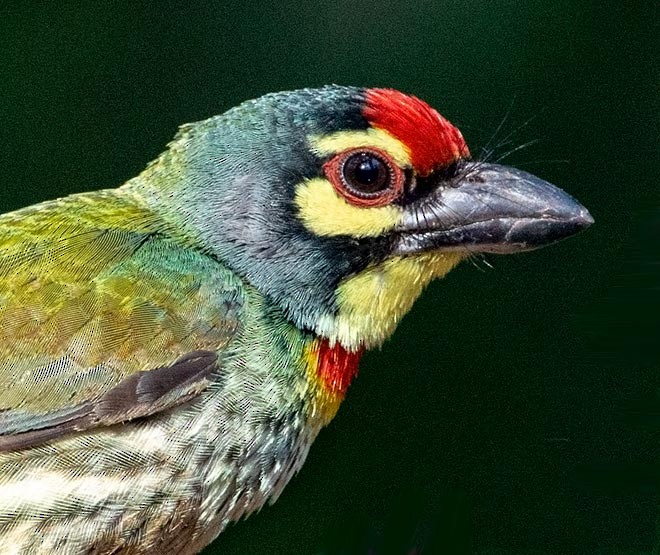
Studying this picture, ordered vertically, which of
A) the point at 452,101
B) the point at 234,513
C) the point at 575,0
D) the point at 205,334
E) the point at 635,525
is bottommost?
the point at 635,525

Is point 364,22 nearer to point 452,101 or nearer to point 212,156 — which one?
point 452,101

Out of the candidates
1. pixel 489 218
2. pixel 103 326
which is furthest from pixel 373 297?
pixel 103 326

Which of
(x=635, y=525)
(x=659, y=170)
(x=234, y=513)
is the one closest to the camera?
(x=234, y=513)

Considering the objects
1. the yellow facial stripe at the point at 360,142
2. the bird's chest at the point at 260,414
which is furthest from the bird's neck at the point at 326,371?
the yellow facial stripe at the point at 360,142

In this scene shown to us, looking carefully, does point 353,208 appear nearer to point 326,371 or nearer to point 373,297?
point 373,297

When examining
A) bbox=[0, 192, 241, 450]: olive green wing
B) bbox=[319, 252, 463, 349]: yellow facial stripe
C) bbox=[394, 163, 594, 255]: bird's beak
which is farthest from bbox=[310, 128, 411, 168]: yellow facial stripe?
bbox=[0, 192, 241, 450]: olive green wing

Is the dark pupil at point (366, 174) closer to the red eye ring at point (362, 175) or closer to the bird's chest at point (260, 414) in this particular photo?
the red eye ring at point (362, 175)

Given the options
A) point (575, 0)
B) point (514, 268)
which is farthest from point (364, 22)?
point (514, 268)

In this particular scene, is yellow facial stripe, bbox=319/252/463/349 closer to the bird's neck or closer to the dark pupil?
the bird's neck
